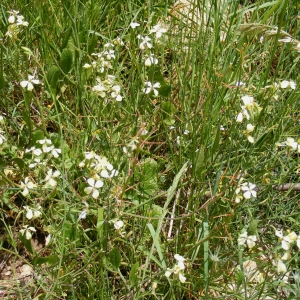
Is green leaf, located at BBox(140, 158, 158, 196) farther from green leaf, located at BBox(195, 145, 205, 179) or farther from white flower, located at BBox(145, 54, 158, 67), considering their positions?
white flower, located at BBox(145, 54, 158, 67)

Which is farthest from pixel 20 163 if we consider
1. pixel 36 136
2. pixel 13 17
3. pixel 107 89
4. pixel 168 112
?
pixel 168 112

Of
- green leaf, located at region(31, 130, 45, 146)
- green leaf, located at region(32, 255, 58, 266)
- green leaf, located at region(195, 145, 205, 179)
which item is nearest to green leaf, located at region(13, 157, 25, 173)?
green leaf, located at region(31, 130, 45, 146)

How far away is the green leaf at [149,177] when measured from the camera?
1.67 metres

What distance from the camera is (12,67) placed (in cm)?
167

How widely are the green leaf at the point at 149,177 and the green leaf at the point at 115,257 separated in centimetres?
31

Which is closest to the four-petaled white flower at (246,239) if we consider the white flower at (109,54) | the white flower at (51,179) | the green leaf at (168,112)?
the white flower at (51,179)

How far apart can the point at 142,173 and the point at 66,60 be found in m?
0.54

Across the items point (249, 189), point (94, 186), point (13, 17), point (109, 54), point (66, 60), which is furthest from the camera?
point (66, 60)

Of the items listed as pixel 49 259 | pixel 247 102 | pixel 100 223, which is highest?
pixel 247 102

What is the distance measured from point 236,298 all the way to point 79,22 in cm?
117

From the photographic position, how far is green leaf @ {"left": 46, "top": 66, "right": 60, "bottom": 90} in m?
1.75

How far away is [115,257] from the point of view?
1398 millimetres

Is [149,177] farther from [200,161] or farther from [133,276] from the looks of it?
[133,276]

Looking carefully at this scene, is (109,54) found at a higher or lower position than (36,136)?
higher
